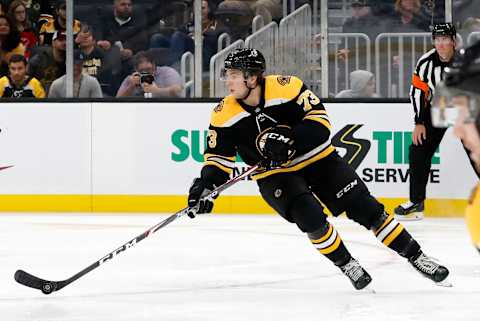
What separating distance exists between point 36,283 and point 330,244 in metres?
1.05

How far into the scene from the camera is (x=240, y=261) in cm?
488

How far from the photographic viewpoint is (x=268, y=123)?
13.1ft

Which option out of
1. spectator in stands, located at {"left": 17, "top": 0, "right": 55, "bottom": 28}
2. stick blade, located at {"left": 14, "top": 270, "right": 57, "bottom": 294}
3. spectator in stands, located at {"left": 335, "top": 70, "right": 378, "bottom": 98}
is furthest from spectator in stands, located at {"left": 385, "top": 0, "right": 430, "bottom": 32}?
stick blade, located at {"left": 14, "top": 270, "right": 57, "bottom": 294}

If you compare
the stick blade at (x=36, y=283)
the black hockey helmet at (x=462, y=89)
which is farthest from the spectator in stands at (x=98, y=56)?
the black hockey helmet at (x=462, y=89)

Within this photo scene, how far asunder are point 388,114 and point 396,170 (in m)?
0.37

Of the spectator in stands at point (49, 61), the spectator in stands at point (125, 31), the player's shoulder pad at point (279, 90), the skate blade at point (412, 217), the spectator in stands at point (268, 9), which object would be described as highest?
the spectator in stands at point (268, 9)

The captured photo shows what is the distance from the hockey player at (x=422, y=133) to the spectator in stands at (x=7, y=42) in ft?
9.05

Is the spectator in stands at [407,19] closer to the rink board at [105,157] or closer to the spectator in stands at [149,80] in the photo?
the rink board at [105,157]

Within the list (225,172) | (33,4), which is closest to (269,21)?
(33,4)

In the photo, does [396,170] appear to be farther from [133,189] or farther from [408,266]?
[408,266]

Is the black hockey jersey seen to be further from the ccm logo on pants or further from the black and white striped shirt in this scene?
the black and white striped shirt

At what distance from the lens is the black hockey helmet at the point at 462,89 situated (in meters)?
1.67

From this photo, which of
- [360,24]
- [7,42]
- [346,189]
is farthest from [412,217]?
[7,42]

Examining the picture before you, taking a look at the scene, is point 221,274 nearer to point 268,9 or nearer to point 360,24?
point 360,24
